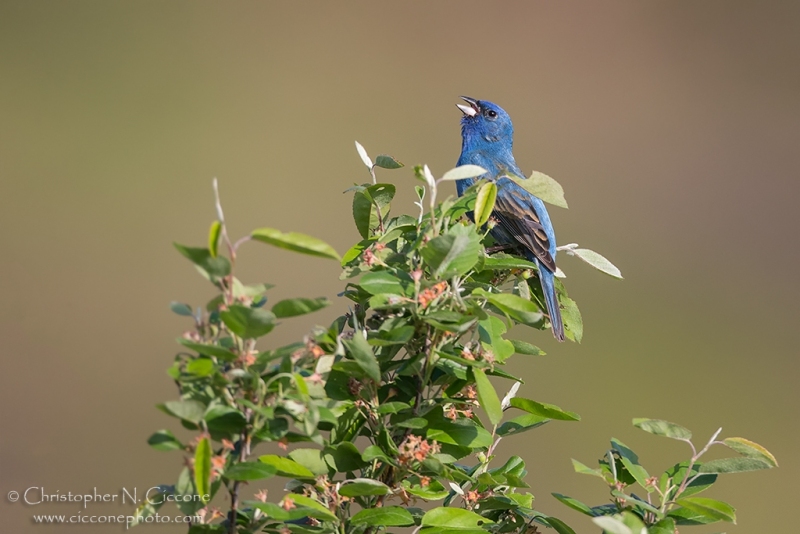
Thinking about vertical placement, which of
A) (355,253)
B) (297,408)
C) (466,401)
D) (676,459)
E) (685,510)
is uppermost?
(355,253)

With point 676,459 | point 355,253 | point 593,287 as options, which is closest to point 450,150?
point 593,287

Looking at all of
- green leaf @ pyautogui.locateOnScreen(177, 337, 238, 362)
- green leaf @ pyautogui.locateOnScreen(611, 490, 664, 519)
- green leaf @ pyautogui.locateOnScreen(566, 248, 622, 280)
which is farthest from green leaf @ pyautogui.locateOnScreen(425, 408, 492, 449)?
green leaf @ pyautogui.locateOnScreen(566, 248, 622, 280)

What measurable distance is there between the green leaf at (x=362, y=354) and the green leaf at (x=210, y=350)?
18cm

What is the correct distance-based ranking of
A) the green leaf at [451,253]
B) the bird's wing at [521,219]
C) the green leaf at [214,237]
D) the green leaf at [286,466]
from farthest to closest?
1. the bird's wing at [521,219]
2. the green leaf at [451,253]
3. the green leaf at [286,466]
4. the green leaf at [214,237]

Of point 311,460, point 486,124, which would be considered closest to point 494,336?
point 311,460

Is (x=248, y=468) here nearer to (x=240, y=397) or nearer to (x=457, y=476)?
(x=240, y=397)

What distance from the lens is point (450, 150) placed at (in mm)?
9047

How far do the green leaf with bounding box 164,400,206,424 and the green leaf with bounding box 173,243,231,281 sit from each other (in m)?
0.15

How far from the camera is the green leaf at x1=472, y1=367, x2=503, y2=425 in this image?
117 cm

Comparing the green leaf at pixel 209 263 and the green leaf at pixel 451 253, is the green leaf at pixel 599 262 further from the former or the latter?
the green leaf at pixel 209 263

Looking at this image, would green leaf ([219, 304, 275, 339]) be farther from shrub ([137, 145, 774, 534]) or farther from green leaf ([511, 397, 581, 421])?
green leaf ([511, 397, 581, 421])

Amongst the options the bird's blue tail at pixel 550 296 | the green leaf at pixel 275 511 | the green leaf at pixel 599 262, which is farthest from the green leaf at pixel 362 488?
the bird's blue tail at pixel 550 296

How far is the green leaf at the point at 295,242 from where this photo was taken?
913 millimetres

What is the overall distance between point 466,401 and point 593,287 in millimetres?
6876
